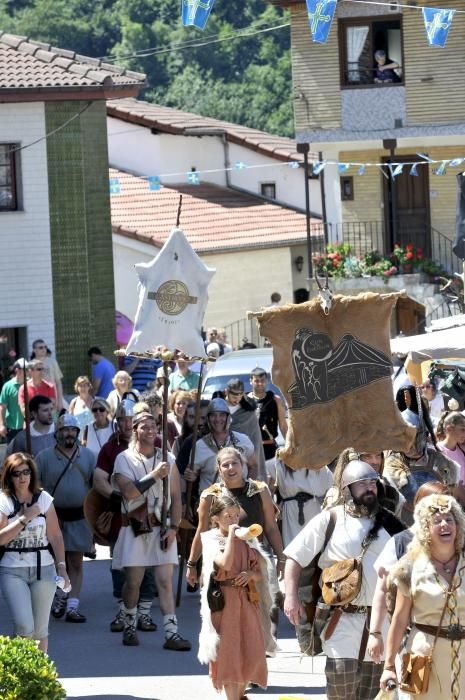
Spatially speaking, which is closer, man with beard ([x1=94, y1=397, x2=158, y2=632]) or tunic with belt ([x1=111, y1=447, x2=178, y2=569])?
tunic with belt ([x1=111, y1=447, x2=178, y2=569])

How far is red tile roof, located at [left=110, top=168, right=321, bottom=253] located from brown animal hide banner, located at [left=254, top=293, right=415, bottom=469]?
96.5 feet

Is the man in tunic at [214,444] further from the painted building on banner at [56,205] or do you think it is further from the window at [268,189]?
the window at [268,189]

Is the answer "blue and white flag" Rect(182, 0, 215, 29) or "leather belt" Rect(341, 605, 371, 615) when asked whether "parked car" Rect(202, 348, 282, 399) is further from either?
"leather belt" Rect(341, 605, 371, 615)

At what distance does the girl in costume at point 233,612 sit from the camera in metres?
10.6

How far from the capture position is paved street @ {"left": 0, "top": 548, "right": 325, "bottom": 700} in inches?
456

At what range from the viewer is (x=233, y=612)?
10703 mm

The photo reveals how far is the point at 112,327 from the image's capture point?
28.8 metres

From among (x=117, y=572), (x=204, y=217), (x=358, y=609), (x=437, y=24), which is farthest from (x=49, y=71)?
(x=358, y=609)

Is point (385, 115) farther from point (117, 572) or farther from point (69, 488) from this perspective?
point (117, 572)

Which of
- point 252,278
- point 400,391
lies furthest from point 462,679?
point 252,278

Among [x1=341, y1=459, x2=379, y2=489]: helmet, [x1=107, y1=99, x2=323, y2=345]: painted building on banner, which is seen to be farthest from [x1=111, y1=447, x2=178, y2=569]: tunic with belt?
[x1=107, y1=99, x2=323, y2=345]: painted building on banner

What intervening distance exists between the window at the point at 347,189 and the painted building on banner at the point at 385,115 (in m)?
0.02

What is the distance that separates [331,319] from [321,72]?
2735cm

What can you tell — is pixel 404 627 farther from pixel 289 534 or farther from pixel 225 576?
pixel 289 534
